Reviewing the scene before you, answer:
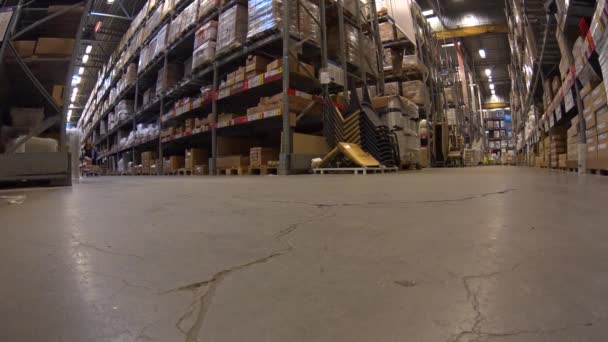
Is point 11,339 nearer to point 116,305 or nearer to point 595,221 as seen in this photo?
point 116,305

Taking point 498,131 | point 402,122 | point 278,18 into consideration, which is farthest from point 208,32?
point 498,131

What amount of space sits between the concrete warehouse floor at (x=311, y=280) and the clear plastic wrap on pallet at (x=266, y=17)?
4.89m

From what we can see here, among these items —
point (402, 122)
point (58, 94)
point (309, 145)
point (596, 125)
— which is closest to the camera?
point (58, 94)

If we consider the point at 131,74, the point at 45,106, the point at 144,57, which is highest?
the point at 144,57

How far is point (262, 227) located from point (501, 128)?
3073 centimetres

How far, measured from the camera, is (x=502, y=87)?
91.9 feet

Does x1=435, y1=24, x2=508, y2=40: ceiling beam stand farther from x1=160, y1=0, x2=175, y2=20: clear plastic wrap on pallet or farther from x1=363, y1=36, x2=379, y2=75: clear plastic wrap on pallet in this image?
x1=160, y1=0, x2=175, y2=20: clear plastic wrap on pallet

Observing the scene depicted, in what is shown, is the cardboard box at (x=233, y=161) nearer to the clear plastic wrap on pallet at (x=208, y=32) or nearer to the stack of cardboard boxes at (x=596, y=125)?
the clear plastic wrap on pallet at (x=208, y=32)

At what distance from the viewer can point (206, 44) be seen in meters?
6.61

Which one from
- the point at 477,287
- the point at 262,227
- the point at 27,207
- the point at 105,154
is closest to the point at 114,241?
the point at 262,227

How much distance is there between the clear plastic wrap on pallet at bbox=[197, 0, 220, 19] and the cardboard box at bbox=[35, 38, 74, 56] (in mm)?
4144

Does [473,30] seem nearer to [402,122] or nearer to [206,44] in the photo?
[402,122]

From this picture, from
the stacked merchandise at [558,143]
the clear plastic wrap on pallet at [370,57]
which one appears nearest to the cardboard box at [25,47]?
the clear plastic wrap on pallet at [370,57]

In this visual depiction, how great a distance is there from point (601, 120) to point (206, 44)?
6.34m
